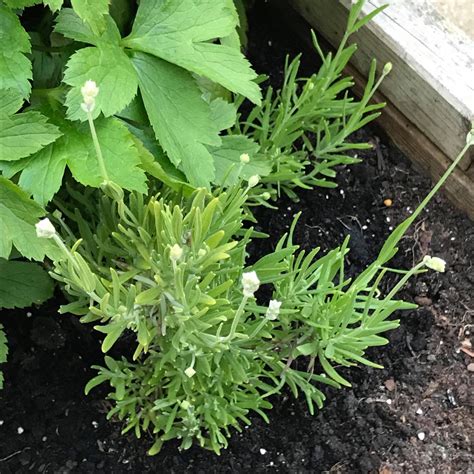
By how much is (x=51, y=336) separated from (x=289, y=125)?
0.56m

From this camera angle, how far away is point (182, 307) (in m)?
0.86

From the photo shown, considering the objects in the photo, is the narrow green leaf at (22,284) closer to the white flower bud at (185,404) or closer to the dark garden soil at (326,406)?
the dark garden soil at (326,406)

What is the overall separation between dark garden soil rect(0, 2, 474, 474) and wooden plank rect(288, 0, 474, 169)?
0.71 ft

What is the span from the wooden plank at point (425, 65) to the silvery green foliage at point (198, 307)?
42cm

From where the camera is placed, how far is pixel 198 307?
35.8 inches

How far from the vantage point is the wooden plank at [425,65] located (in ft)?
4.04

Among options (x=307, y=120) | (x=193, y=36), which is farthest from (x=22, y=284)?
(x=307, y=120)

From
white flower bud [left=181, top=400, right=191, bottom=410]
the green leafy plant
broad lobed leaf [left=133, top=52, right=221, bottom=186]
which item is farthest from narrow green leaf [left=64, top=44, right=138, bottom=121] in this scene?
white flower bud [left=181, top=400, right=191, bottom=410]

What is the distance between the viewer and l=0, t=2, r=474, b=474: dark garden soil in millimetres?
Answer: 1199

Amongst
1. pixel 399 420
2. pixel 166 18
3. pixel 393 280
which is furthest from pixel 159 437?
pixel 166 18

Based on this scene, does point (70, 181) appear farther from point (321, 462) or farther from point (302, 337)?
point (321, 462)

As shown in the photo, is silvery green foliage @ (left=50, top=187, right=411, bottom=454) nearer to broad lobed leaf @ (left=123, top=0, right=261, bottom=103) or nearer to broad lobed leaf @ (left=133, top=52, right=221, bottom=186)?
broad lobed leaf @ (left=133, top=52, right=221, bottom=186)

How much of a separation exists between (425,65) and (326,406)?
2.05 feet

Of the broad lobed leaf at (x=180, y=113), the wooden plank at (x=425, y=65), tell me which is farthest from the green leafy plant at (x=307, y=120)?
the broad lobed leaf at (x=180, y=113)
